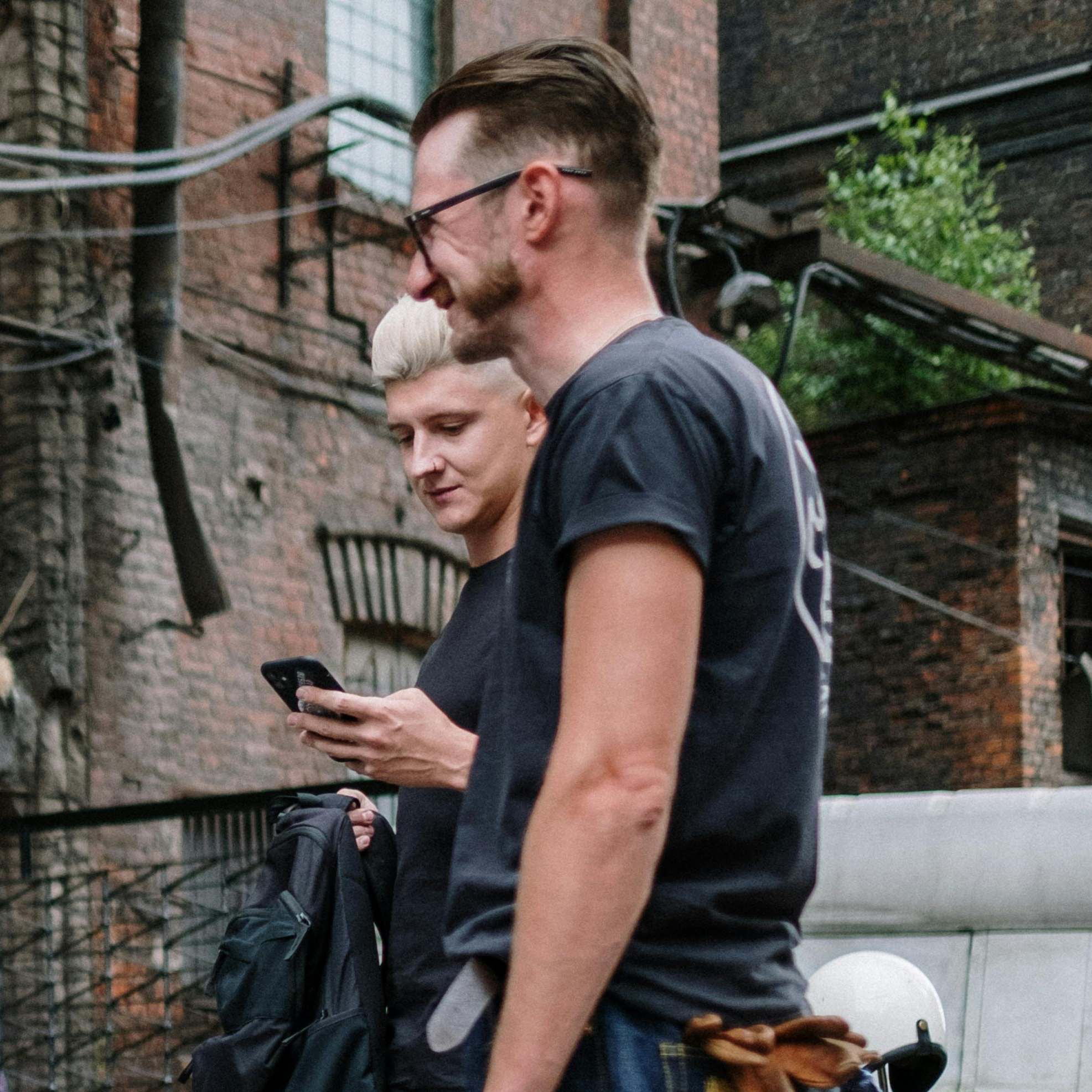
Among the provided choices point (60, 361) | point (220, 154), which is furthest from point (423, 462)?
point (220, 154)

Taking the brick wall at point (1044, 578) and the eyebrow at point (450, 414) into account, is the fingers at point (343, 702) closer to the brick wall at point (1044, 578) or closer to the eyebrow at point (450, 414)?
the eyebrow at point (450, 414)

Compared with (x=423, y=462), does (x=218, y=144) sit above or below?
above

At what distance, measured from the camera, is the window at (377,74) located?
11.0 m

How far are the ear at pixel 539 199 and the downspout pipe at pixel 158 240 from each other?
7.56m

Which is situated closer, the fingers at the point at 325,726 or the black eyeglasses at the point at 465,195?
the black eyeglasses at the point at 465,195

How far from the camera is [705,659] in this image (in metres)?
1.77

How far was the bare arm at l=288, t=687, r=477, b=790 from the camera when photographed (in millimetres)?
2494

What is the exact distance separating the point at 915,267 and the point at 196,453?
293 inches

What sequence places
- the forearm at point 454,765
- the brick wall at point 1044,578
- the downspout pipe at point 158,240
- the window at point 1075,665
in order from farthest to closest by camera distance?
1. the window at point 1075,665
2. the brick wall at point 1044,578
3. the downspout pipe at point 158,240
4. the forearm at point 454,765

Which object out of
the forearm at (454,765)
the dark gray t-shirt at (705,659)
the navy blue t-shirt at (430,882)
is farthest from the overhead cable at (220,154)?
the dark gray t-shirt at (705,659)

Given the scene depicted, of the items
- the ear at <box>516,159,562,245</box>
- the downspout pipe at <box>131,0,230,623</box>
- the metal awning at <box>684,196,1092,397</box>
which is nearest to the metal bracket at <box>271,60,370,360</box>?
the downspout pipe at <box>131,0,230,623</box>

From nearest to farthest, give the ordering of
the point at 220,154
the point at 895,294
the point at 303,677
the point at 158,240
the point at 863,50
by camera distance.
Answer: the point at 303,677, the point at 158,240, the point at 220,154, the point at 895,294, the point at 863,50

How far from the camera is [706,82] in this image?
539 inches

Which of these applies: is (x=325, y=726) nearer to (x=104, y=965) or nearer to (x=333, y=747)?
(x=333, y=747)
